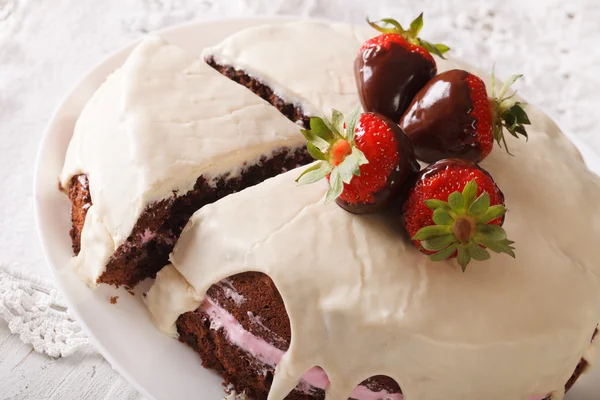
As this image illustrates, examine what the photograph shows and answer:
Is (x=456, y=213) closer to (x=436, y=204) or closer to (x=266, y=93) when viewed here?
(x=436, y=204)

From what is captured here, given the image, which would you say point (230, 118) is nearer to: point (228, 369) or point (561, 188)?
point (228, 369)

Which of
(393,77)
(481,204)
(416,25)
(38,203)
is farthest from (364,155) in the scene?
(38,203)

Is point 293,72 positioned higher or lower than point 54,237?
higher

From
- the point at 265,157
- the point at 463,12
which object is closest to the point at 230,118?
the point at 265,157

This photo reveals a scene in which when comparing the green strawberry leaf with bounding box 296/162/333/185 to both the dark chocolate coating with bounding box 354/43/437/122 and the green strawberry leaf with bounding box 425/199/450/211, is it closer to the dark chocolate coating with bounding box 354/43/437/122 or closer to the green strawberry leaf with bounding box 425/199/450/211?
the green strawberry leaf with bounding box 425/199/450/211

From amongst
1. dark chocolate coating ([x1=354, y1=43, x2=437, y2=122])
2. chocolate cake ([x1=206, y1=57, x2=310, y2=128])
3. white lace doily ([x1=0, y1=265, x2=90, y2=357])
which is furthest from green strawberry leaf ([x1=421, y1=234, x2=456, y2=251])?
white lace doily ([x1=0, y1=265, x2=90, y2=357])

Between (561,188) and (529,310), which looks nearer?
(529,310)

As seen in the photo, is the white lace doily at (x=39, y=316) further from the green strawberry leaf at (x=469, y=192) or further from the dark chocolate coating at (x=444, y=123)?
the green strawberry leaf at (x=469, y=192)
